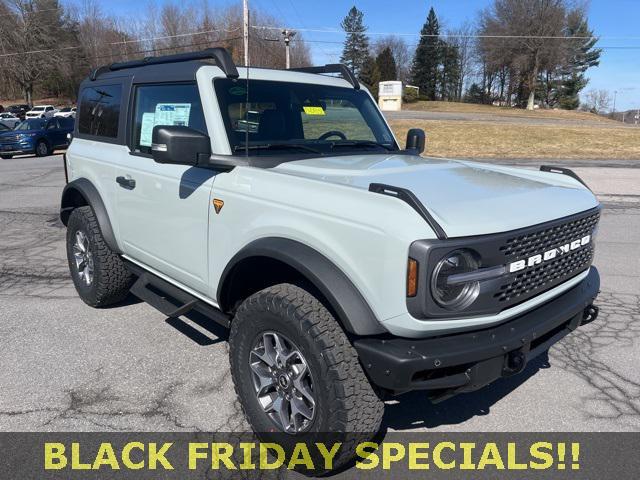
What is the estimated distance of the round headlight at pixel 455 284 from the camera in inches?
85.9

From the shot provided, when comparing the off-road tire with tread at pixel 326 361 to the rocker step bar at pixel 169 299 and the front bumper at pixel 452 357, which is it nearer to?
the front bumper at pixel 452 357

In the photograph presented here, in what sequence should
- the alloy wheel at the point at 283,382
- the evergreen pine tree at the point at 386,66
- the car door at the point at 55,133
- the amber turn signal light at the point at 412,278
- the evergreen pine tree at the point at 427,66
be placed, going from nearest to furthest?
the amber turn signal light at the point at 412,278, the alloy wheel at the point at 283,382, the car door at the point at 55,133, the evergreen pine tree at the point at 386,66, the evergreen pine tree at the point at 427,66

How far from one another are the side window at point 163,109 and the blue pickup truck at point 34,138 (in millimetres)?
18030

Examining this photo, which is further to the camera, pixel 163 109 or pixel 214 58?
pixel 163 109

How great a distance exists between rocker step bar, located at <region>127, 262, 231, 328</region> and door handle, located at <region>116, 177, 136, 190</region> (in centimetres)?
66

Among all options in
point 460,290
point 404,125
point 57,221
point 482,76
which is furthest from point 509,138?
point 482,76

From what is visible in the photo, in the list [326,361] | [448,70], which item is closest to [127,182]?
[326,361]

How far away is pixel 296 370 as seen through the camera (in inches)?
101

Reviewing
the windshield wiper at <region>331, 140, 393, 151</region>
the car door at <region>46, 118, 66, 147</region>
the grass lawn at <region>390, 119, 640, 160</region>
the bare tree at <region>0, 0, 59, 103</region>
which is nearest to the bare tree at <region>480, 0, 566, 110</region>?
the grass lawn at <region>390, 119, 640, 160</region>

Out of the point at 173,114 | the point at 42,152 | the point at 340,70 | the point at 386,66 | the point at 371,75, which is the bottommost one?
the point at 42,152

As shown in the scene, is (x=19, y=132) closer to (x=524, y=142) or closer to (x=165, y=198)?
(x=165, y=198)

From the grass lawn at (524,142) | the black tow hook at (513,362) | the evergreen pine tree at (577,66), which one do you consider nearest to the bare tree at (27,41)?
the grass lawn at (524,142)

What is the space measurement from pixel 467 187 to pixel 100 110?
3393 mm

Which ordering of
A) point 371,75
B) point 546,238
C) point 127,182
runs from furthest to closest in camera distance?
1. point 371,75
2. point 127,182
3. point 546,238
